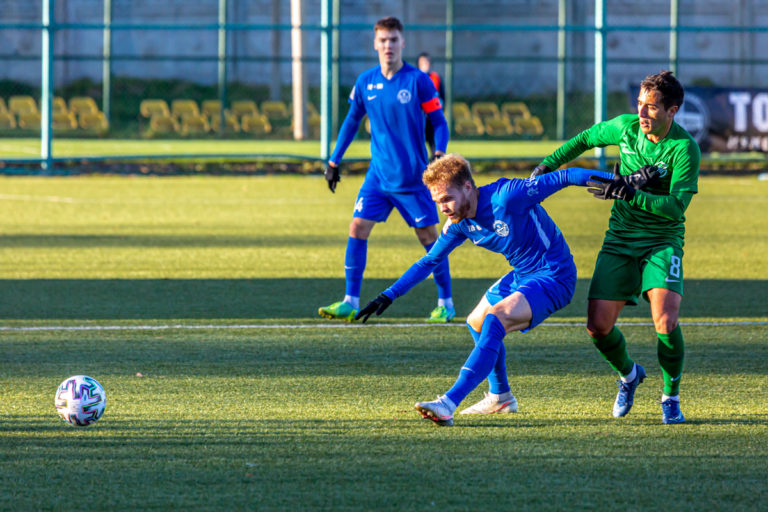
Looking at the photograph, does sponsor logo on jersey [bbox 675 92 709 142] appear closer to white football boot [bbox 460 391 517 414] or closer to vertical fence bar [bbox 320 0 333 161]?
vertical fence bar [bbox 320 0 333 161]

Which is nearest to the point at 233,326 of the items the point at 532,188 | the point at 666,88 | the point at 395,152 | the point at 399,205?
the point at 399,205

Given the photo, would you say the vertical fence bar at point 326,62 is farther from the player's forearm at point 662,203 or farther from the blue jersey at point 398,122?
the player's forearm at point 662,203

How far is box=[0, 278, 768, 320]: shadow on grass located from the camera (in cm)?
798

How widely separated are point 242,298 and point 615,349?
12.9ft

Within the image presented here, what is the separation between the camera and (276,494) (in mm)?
4051

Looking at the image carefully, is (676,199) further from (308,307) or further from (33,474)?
(308,307)

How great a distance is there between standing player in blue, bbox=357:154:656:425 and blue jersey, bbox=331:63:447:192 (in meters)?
2.72

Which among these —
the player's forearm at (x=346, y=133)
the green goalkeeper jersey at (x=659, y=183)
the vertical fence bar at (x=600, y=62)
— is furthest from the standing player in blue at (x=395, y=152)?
the vertical fence bar at (x=600, y=62)

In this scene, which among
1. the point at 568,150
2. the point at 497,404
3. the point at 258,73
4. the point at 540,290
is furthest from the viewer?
the point at 258,73

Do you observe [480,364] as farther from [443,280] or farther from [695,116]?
[695,116]

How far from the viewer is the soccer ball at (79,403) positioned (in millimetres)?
4930

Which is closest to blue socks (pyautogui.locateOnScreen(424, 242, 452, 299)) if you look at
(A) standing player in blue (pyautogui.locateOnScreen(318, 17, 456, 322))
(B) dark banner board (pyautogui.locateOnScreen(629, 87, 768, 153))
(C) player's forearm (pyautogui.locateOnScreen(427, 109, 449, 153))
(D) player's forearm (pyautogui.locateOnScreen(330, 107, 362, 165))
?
(A) standing player in blue (pyautogui.locateOnScreen(318, 17, 456, 322))

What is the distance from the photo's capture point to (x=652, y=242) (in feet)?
17.0

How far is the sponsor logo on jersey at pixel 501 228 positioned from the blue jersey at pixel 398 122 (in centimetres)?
285
